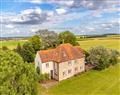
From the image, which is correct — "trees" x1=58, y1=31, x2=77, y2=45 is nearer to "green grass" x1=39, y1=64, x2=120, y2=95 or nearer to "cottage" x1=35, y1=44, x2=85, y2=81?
"cottage" x1=35, y1=44, x2=85, y2=81

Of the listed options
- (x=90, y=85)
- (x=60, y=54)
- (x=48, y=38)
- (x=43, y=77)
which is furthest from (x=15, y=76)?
(x=48, y=38)

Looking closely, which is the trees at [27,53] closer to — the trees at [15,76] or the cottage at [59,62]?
the cottage at [59,62]

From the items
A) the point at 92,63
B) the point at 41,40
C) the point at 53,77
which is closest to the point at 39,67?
the point at 53,77

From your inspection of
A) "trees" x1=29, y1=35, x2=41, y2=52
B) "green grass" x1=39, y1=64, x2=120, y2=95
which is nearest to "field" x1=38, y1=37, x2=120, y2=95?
"green grass" x1=39, y1=64, x2=120, y2=95

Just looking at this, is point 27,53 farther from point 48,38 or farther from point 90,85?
point 90,85

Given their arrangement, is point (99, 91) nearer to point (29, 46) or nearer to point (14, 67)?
point (14, 67)

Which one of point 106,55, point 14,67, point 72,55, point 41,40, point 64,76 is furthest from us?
point 41,40

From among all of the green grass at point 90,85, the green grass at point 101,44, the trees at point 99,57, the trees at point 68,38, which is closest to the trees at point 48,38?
the trees at point 68,38

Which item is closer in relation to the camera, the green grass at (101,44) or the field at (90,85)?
the field at (90,85)
